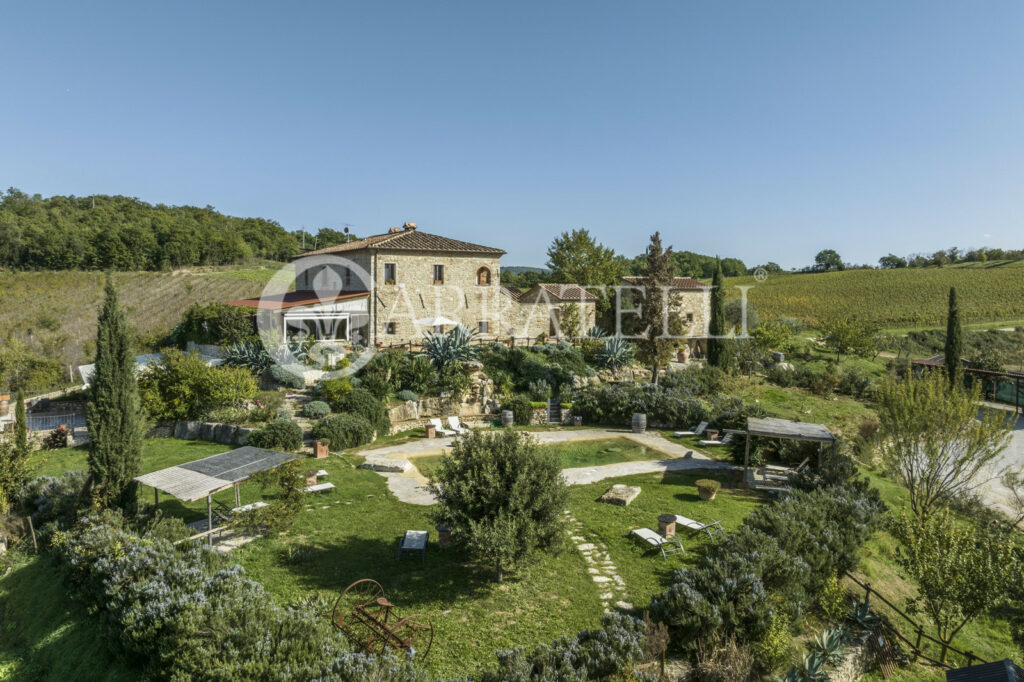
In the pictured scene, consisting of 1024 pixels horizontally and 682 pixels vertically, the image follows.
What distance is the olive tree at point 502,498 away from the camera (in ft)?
26.3

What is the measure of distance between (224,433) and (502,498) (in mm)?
12689

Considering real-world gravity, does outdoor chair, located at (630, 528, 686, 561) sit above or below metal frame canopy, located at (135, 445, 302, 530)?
below

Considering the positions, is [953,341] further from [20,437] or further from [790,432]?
[20,437]

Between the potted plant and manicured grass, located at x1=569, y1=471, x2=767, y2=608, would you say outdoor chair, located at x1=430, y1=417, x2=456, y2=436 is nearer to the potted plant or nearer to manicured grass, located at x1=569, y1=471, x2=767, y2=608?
manicured grass, located at x1=569, y1=471, x2=767, y2=608

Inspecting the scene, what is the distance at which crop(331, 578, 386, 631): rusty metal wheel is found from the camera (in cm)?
722

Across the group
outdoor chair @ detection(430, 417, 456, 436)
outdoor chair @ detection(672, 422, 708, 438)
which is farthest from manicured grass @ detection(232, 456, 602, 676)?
outdoor chair @ detection(672, 422, 708, 438)

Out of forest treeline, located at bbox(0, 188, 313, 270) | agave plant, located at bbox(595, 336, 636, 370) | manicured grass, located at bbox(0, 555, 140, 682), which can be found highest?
forest treeline, located at bbox(0, 188, 313, 270)

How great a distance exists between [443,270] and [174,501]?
19901 mm

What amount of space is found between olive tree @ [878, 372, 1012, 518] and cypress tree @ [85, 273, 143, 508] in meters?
16.8

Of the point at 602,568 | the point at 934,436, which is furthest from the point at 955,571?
the point at 602,568

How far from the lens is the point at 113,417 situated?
439 inches

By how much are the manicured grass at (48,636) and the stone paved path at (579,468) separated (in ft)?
19.9

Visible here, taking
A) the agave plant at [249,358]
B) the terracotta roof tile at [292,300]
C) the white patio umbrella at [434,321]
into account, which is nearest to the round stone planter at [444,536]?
the agave plant at [249,358]

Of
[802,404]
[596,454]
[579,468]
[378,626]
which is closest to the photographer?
[378,626]
